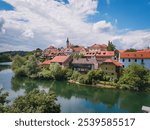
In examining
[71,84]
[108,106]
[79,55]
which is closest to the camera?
[79,55]

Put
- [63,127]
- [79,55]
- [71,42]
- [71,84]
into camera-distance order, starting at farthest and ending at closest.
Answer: [71,84] → [79,55] → [71,42] → [63,127]

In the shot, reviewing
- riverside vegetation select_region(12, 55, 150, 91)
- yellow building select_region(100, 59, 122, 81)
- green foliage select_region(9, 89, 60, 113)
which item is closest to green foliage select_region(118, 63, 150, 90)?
riverside vegetation select_region(12, 55, 150, 91)

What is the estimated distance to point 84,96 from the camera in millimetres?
4246

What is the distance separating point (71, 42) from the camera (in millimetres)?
2385

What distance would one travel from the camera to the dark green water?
126 inches

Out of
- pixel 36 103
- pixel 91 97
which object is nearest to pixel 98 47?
pixel 36 103

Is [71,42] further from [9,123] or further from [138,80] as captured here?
[138,80]

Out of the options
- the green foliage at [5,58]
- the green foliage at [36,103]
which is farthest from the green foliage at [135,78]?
the green foliage at [5,58]

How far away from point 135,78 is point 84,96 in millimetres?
944

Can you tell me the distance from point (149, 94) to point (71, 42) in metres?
1.92

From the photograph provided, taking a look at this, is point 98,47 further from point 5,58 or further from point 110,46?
point 5,58

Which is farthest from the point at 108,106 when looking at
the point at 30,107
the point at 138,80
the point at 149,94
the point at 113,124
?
the point at 113,124

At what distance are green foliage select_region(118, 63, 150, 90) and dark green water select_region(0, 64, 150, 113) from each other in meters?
0.15

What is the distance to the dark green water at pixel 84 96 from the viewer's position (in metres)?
3.19
